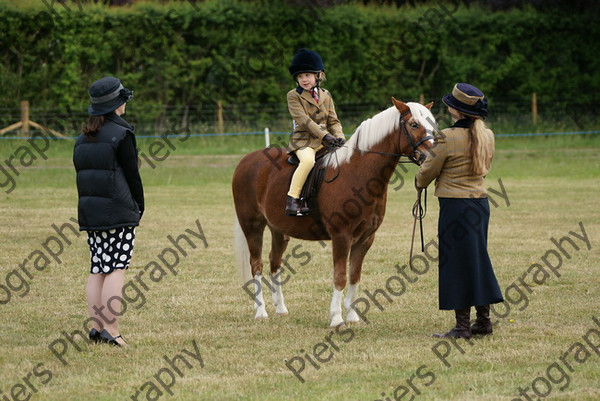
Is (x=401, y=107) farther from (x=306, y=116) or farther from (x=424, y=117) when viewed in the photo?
(x=306, y=116)

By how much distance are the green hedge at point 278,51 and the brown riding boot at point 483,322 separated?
58.6 ft

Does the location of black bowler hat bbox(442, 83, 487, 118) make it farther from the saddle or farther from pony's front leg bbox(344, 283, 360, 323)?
pony's front leg bbox(344, 283, 360, 323)

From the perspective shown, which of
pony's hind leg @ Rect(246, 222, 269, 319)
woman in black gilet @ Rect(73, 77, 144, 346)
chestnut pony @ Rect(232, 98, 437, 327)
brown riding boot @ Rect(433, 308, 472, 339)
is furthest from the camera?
pony's hind leg @ Rect(246, 222, 269, 319)

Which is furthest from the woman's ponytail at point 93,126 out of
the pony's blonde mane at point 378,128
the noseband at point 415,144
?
the noseband at point 415,144

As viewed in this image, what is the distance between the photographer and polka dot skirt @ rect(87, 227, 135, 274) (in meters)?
6.19

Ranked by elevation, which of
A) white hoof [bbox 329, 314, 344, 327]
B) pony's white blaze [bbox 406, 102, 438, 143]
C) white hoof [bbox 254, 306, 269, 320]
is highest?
pony's white blaze [bbox 406, 102, 438, 143]

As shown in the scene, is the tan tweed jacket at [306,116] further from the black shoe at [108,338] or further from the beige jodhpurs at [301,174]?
the black shoe at [108,338]

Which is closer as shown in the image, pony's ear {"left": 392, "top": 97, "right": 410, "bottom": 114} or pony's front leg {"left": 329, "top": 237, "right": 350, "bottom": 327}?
pony's ear {"left": 392, "top": 97, "right": 410, "bottom": 114}

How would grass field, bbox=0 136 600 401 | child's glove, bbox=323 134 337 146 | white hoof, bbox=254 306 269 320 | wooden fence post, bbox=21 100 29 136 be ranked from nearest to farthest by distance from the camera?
grass field, bbox=0 136 600 401, child's glove, bbox=323 134 337 146, white hoof, bbox=254 306 269 320, wooden fence post, bbox=21 100 29 136

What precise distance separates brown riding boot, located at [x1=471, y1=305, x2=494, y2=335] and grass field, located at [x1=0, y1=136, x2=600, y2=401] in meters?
0.12

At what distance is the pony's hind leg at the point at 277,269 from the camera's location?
754 cm

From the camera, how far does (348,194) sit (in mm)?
6934

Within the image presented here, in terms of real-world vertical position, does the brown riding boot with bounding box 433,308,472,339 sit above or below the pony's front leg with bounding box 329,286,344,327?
above

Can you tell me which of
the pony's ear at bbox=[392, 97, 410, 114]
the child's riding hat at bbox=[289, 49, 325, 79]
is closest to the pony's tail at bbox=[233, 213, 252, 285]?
the child's riding hat at bbox=[289, 49, 325, 79]
